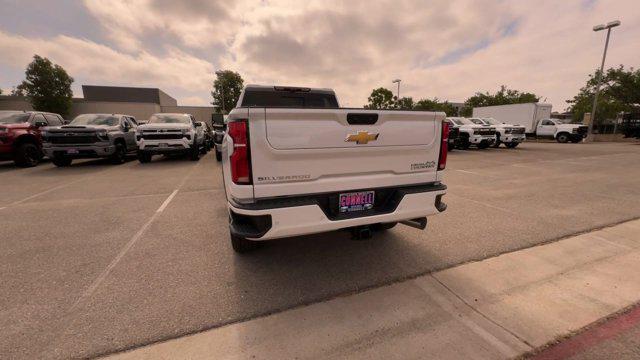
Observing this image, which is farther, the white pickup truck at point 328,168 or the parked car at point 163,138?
the parked car at point 163,138

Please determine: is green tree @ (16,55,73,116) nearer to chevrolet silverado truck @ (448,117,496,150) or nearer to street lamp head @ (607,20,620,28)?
chevrolet silverado truck @ (448,117,496,150)

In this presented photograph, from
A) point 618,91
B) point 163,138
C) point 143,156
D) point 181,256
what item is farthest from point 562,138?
point 143,156

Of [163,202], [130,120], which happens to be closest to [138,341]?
[163,202]

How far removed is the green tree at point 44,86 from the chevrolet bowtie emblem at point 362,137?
2477 inches

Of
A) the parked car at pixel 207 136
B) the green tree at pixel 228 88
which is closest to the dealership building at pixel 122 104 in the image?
the green tree at pixel 228 88

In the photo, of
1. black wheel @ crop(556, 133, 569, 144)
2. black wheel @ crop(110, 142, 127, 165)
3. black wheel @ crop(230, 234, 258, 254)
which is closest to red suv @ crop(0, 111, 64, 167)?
black wheel @ crop(110, 142, 127, 165)

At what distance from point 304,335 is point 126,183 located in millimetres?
7254

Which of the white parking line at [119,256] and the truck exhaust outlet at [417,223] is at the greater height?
the truck exhaust outlet at [417,223]

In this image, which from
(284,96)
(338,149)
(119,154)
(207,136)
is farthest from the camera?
(207,136)

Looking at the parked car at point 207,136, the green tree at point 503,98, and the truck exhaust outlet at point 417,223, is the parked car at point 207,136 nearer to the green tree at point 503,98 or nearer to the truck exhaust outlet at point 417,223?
the truck exhaust outlet at point 417,223

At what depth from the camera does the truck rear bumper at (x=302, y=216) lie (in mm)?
2295

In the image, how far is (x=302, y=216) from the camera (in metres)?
2.36

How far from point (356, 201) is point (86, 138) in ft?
35.2

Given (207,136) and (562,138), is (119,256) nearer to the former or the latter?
(207,136)
